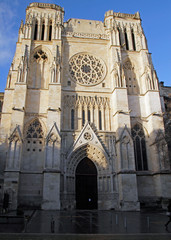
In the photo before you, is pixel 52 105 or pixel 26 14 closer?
pixel 52 105

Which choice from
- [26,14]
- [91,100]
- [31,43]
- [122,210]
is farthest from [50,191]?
[26,14]

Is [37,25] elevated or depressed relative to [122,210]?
elevated

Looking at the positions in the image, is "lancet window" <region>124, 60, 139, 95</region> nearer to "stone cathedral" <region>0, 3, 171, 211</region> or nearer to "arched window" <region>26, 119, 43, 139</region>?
"stone cathedral" <region>0, 3, 171, 211</region>

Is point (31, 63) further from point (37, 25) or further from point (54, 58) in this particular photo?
point (37, 25)

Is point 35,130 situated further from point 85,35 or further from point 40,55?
point 85,35

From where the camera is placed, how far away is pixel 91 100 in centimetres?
2222

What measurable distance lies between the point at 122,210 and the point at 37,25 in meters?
22.0

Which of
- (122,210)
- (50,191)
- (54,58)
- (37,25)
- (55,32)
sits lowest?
(122,210)

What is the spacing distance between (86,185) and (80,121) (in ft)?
20.1

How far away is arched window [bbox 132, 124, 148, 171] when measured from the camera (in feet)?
67.4

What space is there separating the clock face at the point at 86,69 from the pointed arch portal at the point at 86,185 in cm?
872

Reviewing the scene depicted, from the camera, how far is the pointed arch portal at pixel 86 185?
62.1 ft

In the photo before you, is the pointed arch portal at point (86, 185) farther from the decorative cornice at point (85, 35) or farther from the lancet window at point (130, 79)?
the decorative cornice at point (85, 35)

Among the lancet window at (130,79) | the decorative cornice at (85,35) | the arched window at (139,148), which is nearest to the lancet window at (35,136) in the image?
the arched window at (139,148)
